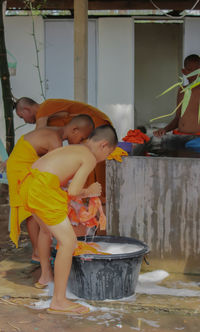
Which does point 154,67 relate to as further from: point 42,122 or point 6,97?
point 42,122

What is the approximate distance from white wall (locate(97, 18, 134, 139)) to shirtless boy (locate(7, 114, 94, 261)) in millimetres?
4892

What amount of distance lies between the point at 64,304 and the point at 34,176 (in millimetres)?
862

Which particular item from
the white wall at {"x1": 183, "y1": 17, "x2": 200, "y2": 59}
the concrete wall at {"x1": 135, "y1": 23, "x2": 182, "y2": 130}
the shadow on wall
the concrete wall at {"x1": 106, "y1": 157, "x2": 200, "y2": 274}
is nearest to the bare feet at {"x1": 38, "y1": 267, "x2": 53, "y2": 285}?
the concrete wall at {"x1": 106, "y1": 157, "x2": 200, "y2": 274}

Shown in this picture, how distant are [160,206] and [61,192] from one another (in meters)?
1.02

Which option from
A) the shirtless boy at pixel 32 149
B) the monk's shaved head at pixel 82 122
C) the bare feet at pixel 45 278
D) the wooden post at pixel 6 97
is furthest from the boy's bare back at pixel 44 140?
the wooden post at pixel 6 97

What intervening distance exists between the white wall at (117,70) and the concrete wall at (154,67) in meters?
2.92

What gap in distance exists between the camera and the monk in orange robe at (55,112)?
14.4ft

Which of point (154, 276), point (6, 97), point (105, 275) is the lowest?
point (154, 276)

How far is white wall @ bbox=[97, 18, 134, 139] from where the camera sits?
8656 millimetres

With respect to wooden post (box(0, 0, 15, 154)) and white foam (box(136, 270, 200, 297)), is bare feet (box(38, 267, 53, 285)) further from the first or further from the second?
wooden post (box(0, 0, 15, 154))

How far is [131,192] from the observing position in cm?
399

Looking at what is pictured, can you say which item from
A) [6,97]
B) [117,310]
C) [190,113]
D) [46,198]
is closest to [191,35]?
[190,113]

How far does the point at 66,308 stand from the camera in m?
3.20

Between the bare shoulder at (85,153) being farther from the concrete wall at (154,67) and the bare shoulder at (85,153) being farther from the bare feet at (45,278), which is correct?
the concrete wall at (154,67)
